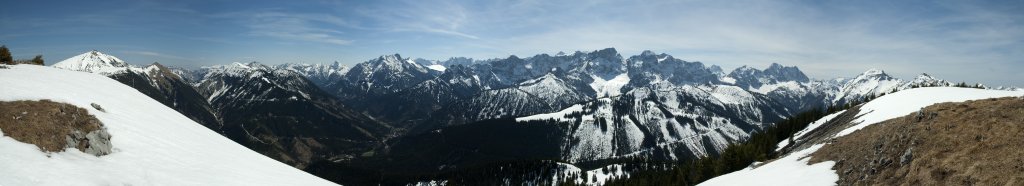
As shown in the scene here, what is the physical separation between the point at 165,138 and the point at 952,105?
5925cm

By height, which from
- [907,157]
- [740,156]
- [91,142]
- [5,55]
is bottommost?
[740,156]

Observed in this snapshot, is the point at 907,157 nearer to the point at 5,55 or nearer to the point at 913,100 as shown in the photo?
the point at 913,100

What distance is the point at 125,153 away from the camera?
967 inches

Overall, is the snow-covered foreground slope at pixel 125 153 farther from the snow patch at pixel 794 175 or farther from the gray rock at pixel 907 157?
the gray rock at pixel 907 157

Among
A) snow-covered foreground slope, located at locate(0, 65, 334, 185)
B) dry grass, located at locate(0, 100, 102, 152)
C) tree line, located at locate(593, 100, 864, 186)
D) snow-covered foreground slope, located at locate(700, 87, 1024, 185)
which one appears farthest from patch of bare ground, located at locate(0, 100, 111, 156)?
tree line, located at locate(593, 100, 864, 186)

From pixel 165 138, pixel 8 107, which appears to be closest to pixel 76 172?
pixel 8 107

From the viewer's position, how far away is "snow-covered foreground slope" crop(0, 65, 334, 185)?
20109 mm

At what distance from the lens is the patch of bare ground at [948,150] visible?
24.8 metres

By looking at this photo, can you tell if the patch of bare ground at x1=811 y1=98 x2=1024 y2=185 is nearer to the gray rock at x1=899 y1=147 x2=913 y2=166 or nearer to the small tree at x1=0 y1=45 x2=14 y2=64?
the gray rock at x1=899 y1=147 x2=913 y2=166

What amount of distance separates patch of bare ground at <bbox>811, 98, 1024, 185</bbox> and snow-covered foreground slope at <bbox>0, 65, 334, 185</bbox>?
38881 mm

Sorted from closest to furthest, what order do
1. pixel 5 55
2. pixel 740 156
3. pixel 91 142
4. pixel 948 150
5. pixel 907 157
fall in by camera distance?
1. pixel 91 142
2. pixel 948 150
3. pixel 907 157
4. pixel 5 55
5. pixel 740 156

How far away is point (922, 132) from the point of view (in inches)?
1350

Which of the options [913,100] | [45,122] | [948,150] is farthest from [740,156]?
[45,122]

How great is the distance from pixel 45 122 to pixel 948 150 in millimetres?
49856
